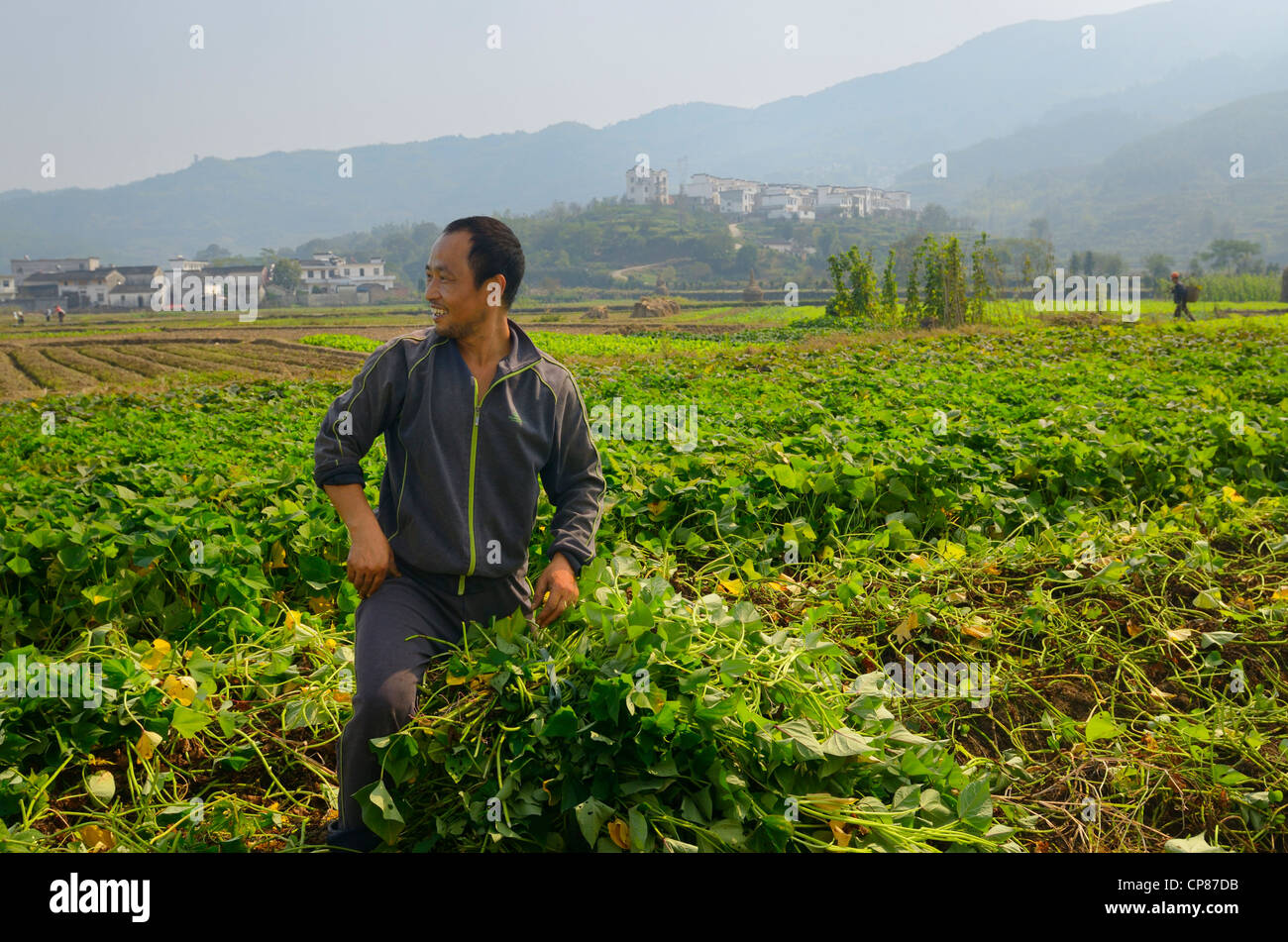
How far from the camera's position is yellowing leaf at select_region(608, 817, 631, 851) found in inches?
76.9

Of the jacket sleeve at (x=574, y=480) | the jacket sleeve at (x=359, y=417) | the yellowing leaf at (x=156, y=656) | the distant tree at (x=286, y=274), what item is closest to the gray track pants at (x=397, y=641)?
the jacket sleeve at (x=574, y=480)

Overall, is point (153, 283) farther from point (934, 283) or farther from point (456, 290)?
point (456, 290)

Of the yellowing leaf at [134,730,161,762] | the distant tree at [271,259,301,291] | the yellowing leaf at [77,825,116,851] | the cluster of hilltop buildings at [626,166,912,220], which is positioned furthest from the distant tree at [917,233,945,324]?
the cluster of hilltop buildings at [626,166,912,220]

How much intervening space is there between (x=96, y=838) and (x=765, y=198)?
110 meters

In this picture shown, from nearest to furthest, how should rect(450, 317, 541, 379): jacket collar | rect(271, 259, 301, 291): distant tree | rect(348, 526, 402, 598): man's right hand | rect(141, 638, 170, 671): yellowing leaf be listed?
rect(348, 526, 402, 598): man's right hand → rect(450, 317, 541, 379): jacket collar → rect(141, 638, 170, 671): yellowing leaf → rect(271, 259, 301, 291): distant tree

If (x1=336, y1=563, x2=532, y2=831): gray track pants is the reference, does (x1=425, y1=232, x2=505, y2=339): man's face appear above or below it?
above

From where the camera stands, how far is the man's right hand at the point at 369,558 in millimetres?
2238

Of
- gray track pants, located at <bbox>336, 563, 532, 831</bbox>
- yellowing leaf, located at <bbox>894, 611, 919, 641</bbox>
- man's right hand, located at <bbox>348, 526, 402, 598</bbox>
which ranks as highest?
man's right hand, located at <bbox>348, 526, 402, 598</bbox>

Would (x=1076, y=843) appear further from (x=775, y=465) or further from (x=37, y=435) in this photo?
(x=37, y=435)

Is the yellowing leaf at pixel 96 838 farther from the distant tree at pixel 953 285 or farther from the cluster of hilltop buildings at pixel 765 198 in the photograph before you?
the cluster of hilltop buildings at pixel 765 198

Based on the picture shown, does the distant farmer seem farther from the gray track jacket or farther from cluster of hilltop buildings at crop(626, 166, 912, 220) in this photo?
cluster of hilltop buildings at crop(626, 166, 912, 220)

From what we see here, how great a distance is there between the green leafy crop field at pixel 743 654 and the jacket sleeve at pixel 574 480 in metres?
0.18

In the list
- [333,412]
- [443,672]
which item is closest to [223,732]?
[443,672]

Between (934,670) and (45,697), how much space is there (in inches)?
117
